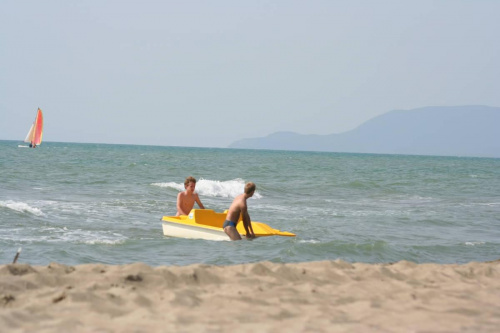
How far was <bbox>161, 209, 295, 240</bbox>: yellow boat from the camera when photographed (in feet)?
35.7

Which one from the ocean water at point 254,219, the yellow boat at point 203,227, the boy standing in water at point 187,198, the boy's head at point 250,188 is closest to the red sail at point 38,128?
the ocean water at point 254,219

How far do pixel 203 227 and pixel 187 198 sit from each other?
161 cm

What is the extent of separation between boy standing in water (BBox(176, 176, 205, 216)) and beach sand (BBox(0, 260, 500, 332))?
19.7 feet

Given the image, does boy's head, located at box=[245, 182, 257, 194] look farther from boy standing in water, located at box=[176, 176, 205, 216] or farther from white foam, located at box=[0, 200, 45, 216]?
white foam, located at box=[0, 200, 45, 216]

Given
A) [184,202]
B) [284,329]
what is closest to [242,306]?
[284,329]

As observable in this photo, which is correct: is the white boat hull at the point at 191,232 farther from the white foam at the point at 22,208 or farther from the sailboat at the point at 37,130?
the sailboat at the point at 37,130

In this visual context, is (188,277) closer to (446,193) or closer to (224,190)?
(224,190)

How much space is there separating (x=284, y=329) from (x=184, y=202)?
8.24m

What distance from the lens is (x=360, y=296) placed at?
531cm

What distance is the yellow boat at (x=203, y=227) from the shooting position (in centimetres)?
1088

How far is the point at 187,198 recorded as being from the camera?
12414mm

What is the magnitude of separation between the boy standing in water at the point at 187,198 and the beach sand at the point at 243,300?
19.7 feet

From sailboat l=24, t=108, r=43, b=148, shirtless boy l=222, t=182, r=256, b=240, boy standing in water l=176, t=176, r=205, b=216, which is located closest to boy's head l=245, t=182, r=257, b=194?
Answer: shirtless boy l=222, t=182, r=256, b=240

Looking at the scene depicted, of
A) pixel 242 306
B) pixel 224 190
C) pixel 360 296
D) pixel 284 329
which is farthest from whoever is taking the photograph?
pixel 224 190
